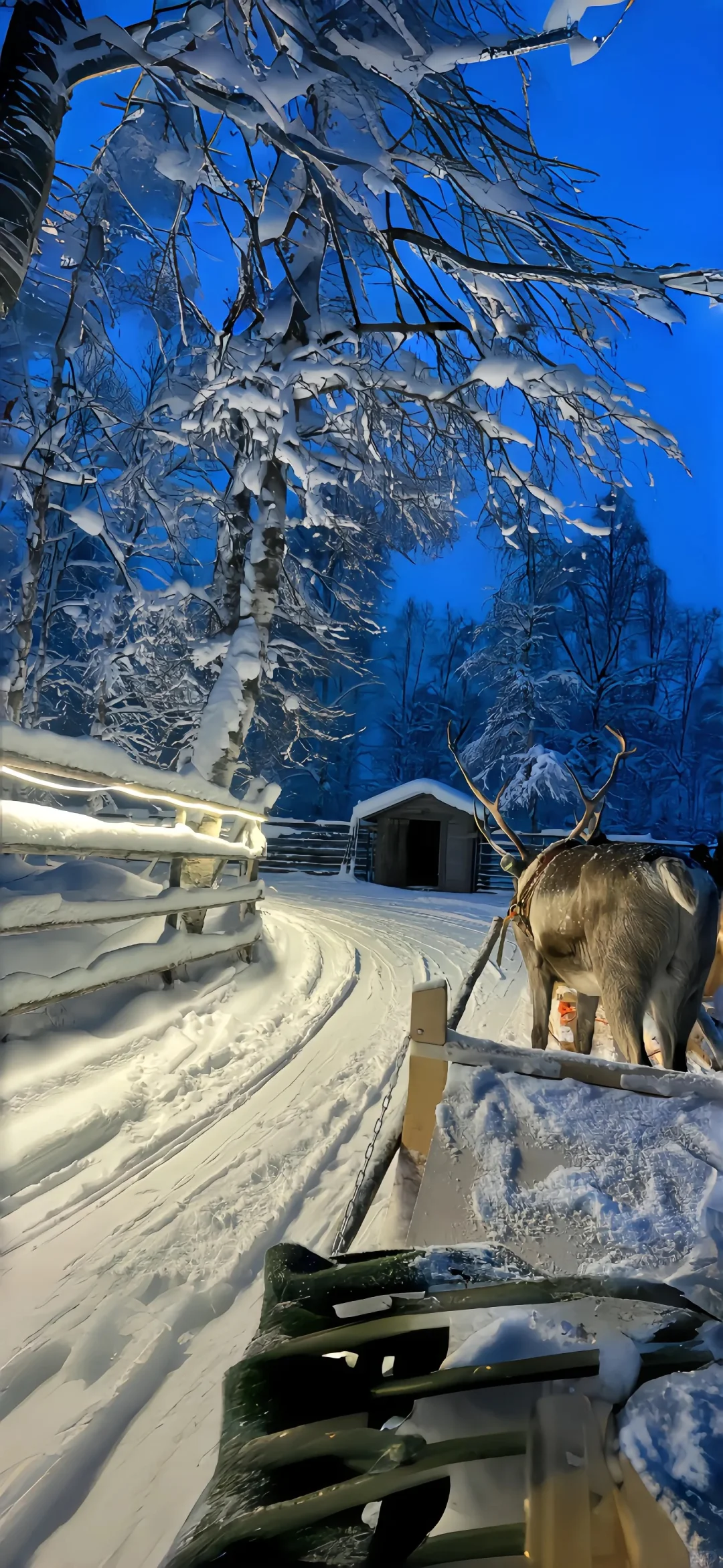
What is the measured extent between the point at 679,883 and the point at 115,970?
8.02 feet

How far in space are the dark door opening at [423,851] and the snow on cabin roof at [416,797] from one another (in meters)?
4.17

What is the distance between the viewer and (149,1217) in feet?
6.17

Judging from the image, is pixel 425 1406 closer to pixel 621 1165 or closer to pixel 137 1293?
pixel 621 1165

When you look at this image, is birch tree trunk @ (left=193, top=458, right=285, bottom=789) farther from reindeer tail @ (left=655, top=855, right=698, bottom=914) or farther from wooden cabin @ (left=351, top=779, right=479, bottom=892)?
wooden cabin @ (left=351, top=779, right=479, bottom=892)

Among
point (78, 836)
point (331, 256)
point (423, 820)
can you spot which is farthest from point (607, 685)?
point (78, 836)

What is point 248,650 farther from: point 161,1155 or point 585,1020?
point 161,1155

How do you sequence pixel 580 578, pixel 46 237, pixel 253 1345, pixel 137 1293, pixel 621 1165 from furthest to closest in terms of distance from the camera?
pixel 580 578, pixel 46 237, pixel 137 1293, pixel 621 1165, pixel 253 1345

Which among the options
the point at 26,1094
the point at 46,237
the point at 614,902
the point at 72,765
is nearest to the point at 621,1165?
the point at 614,902

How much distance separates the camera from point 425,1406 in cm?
58

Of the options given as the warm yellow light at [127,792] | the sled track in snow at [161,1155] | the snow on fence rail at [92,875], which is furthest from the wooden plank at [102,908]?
the sled track in snow at [161,1155]

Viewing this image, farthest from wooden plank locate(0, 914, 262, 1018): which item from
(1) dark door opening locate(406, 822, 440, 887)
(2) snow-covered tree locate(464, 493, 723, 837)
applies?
(1) dark door opening locate(406, 822, 440, 887)

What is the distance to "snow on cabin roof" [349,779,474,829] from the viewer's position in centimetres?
1400

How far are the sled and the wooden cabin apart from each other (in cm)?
1284

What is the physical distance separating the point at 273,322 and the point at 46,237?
2.05 metres
